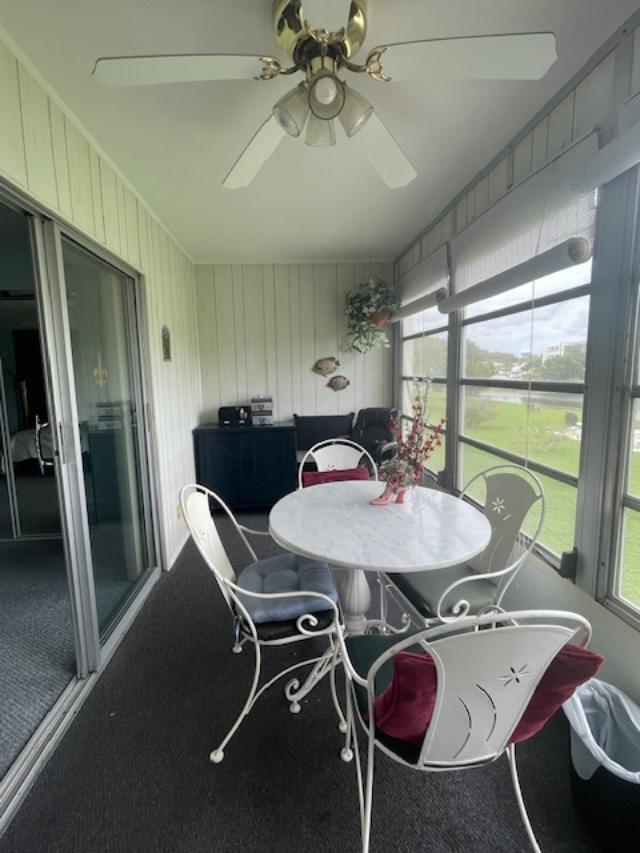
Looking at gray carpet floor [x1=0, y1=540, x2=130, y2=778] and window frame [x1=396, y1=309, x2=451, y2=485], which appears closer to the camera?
gray carpet floor [x1=0, y1=540, x2=130, y2=778]

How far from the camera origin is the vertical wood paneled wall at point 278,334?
4070 millimetres

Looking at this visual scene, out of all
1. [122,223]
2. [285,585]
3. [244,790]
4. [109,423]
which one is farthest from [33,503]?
[244,790]

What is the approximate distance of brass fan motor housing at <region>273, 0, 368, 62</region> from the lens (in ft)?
3.83

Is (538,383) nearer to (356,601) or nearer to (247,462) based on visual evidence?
(356,601)

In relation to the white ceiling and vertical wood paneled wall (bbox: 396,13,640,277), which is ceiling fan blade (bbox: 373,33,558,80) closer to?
the white ceiling

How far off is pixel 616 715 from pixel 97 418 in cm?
265

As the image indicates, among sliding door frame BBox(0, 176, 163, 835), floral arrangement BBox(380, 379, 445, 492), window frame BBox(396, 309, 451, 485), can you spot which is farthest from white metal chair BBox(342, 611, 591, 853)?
window frame BBox(396, 309, 451, 485)

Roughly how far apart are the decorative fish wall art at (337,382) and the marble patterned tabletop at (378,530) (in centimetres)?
232

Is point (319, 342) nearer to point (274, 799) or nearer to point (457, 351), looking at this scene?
point (457, 351)

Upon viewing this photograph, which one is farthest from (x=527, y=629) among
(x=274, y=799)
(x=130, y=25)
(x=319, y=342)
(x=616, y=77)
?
(x=319, y=342)

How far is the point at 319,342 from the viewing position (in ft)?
13.7

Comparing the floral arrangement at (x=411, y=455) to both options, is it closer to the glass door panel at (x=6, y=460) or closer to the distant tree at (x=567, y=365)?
the distant tree at (x=567, y=365)

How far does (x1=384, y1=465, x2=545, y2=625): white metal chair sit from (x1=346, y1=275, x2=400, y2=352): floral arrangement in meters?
2.29

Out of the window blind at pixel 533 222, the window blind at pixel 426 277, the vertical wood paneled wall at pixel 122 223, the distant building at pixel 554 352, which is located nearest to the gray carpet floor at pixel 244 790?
the vertical wood paneled wall at pixel 122 223
